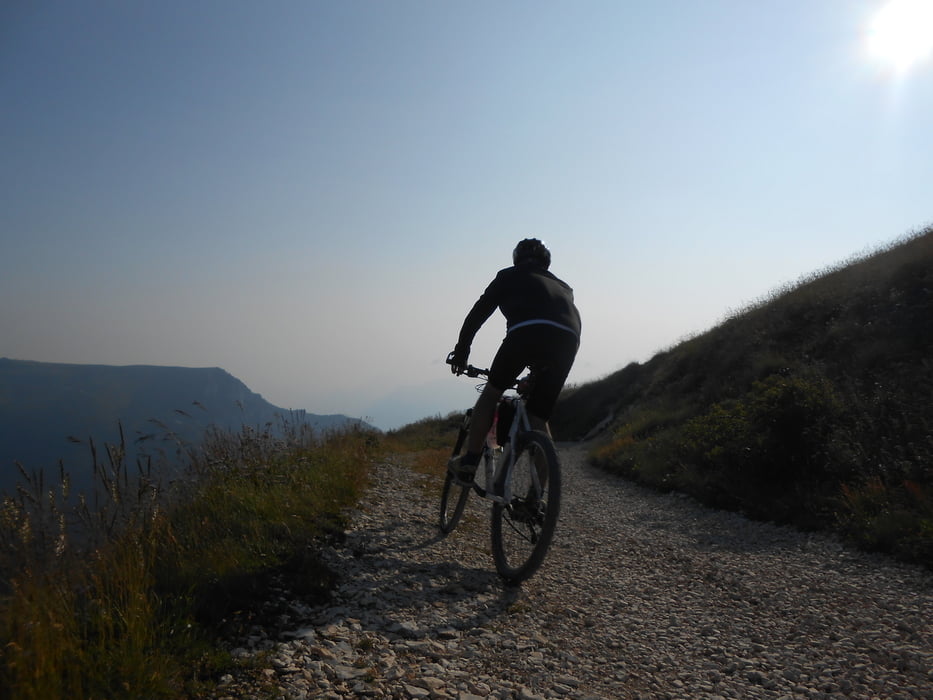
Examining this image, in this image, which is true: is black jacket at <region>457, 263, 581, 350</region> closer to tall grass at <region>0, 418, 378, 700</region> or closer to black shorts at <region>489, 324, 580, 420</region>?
black shorts at <region>489, 324, 580, 420</region>

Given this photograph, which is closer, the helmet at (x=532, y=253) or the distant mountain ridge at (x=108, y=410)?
the distant mountain ridge at (x=108, y=410)

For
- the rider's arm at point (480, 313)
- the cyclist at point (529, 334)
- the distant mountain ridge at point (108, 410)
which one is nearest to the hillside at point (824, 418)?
the cyclist at point (529, 334)

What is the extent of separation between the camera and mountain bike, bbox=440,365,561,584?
4.00 m

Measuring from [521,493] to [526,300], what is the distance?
1444mm

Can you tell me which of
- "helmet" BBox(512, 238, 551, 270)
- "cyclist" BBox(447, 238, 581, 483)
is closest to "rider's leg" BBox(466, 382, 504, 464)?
"cyclist" BBox(447, 238, 581, 483)

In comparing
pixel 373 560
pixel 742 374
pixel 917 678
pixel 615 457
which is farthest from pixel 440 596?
pixel 742 374

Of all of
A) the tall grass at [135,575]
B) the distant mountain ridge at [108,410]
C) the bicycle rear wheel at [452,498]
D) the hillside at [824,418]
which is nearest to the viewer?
the tall grass at [135,575]

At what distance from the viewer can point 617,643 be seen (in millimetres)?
3426

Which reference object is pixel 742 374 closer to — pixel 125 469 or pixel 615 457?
pixel 615 457

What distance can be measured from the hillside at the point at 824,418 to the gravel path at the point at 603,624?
87 cm

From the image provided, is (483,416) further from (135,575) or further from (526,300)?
(135,575)

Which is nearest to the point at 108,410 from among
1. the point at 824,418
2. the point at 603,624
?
the point at 824,418

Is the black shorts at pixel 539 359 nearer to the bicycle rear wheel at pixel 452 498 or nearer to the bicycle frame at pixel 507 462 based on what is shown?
the bicycle frame at pixel 507 462

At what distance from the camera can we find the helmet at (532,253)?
4.84m
